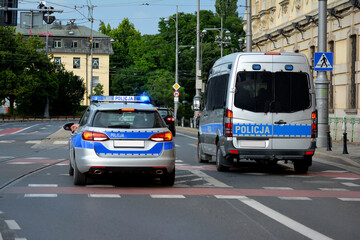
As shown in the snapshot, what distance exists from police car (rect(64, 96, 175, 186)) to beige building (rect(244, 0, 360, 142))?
1694 cm

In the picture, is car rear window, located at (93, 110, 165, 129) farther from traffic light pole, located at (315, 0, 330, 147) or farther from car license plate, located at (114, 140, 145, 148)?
traffic light pole, located at (315, 0, 330, 147)

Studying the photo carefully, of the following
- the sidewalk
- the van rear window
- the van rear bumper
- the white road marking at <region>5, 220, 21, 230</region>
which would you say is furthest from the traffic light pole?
the white road marking at <region>5, 220, 21, 230</region>

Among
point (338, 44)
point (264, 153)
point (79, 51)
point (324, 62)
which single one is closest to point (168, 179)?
point (264, 153)

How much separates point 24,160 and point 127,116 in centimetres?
765

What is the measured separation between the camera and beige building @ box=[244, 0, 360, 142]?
2859cm

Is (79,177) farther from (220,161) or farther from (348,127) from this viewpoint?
(348,127)

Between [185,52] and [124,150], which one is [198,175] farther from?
[185,52]

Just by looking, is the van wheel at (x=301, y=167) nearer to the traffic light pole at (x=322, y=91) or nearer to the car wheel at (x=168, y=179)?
the car wheel at (x=168, y=179)

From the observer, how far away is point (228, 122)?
14242 millimetres

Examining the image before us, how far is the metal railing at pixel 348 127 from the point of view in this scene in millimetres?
27219

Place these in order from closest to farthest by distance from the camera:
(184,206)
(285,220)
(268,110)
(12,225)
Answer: (12,225)
(285,220)
(184,206)
(268,110)

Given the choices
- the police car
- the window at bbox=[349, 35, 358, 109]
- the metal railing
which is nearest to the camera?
the police car

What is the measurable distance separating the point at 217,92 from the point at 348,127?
45.9ft

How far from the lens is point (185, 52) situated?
307 ft
